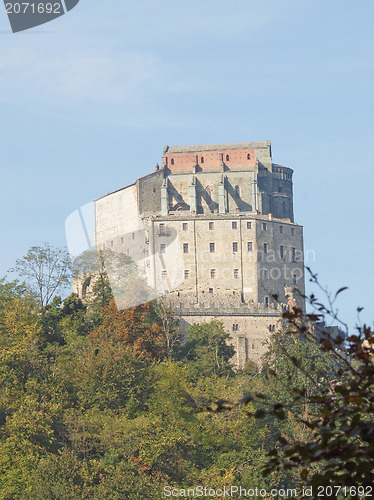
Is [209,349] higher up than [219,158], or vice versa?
[219,158]

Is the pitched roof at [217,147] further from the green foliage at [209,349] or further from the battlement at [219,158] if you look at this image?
the green foliage at [209,349]

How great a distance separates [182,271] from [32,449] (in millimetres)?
33671

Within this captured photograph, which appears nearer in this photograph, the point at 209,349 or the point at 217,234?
the point at 209,349

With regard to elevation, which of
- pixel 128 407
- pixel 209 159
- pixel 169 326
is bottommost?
pixel 128 407

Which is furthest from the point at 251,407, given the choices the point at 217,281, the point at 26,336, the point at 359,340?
the point at 359,340

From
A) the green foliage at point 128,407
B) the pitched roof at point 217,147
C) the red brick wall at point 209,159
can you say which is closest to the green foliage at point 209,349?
the green foliage at point 128,407

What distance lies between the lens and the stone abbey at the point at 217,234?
88400mm

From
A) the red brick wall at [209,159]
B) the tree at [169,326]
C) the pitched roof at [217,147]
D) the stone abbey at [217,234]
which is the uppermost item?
the pitched roof at [217,147]

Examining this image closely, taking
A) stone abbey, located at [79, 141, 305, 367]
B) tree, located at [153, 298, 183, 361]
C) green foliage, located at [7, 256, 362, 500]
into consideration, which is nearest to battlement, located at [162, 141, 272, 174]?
stone abbey, located at [79, 141, 305, 367]

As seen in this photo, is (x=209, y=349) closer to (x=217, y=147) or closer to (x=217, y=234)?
(x=217, y=234)

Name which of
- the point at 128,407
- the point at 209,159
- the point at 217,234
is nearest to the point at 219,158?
the point at 209,159

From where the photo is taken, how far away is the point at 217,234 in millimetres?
92938

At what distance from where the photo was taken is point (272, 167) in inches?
4109

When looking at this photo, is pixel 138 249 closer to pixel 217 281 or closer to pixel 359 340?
pixel 217 281
